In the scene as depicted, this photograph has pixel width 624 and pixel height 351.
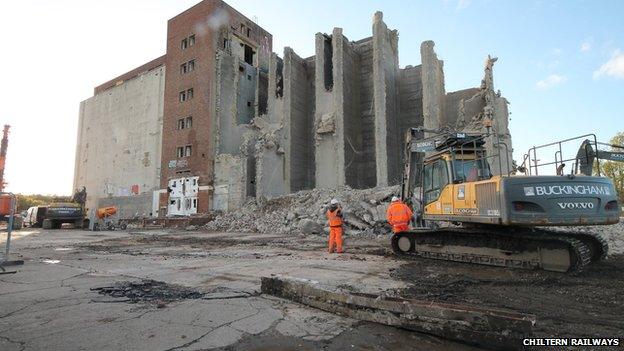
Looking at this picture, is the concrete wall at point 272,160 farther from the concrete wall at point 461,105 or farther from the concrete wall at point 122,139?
the concrete wall at point 122,139

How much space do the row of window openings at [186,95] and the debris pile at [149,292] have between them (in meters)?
29.9

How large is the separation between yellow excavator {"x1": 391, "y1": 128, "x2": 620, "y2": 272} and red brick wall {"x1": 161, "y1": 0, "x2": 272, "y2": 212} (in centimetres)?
2352

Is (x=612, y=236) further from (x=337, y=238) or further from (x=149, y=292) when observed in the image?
(x=149, y=292)

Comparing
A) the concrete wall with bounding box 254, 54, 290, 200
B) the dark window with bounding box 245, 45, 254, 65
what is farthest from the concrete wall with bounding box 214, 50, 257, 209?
the dark window with bounding box 245, 45, 254, 65

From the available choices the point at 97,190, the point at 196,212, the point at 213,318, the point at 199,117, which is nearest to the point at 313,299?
the point at 213,318

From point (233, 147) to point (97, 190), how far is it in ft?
66.4

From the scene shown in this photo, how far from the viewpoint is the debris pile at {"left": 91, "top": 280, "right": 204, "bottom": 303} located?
4961 mm

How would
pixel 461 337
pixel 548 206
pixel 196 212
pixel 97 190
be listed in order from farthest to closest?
pixel 97 190
pixel 196 212
pixel 548 206
pixel 461 337

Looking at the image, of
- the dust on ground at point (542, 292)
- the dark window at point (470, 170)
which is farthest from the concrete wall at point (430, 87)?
the dust on ground at point (542, 292)

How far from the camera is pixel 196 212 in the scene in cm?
3072

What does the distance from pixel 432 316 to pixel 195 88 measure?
32.8 m

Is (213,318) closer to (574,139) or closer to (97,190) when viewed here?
(574,139)

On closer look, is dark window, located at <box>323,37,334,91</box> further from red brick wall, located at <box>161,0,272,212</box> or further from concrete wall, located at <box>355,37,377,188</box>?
red brick wall, located at <box>161,0,272,212</box>

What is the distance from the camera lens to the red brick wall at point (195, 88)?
31453mm
